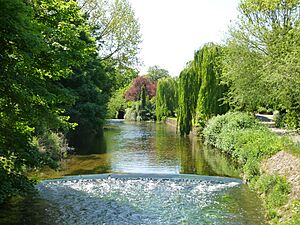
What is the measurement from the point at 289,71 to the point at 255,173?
465 centimetres

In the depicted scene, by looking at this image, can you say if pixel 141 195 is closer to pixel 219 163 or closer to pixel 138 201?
pixel 138 201

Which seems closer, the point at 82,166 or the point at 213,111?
the point at 82,166

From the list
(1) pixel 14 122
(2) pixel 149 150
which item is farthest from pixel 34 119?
(2) pixel 149 150

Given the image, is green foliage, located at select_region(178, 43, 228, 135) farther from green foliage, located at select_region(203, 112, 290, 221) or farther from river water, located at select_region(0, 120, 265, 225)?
river water, located at select_region(0, 120, 265, 225)

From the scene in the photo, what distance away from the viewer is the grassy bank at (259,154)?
839cm

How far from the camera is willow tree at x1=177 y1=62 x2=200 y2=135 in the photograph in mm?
27000

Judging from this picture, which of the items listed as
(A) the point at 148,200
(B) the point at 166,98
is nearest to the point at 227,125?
(A) the point at 148,200

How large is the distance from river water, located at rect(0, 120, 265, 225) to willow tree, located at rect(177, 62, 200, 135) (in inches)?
383

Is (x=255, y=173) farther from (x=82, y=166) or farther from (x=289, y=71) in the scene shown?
(x=82, y=166)

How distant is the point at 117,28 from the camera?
100ft

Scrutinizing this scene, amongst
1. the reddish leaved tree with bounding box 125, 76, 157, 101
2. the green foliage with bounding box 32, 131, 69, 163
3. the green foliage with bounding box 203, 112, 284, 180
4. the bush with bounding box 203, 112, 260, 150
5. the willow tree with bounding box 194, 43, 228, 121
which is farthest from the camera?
the reddish leaved tree with bounding box 125, 76, 157, 101

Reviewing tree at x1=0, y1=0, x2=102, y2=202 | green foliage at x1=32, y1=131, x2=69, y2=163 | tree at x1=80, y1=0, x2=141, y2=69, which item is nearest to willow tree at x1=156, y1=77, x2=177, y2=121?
tree at x1=80, y1=0, x2=141, y2=69

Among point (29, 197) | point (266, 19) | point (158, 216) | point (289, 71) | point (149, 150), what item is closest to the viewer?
point (158, 216)

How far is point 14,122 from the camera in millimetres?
7309
